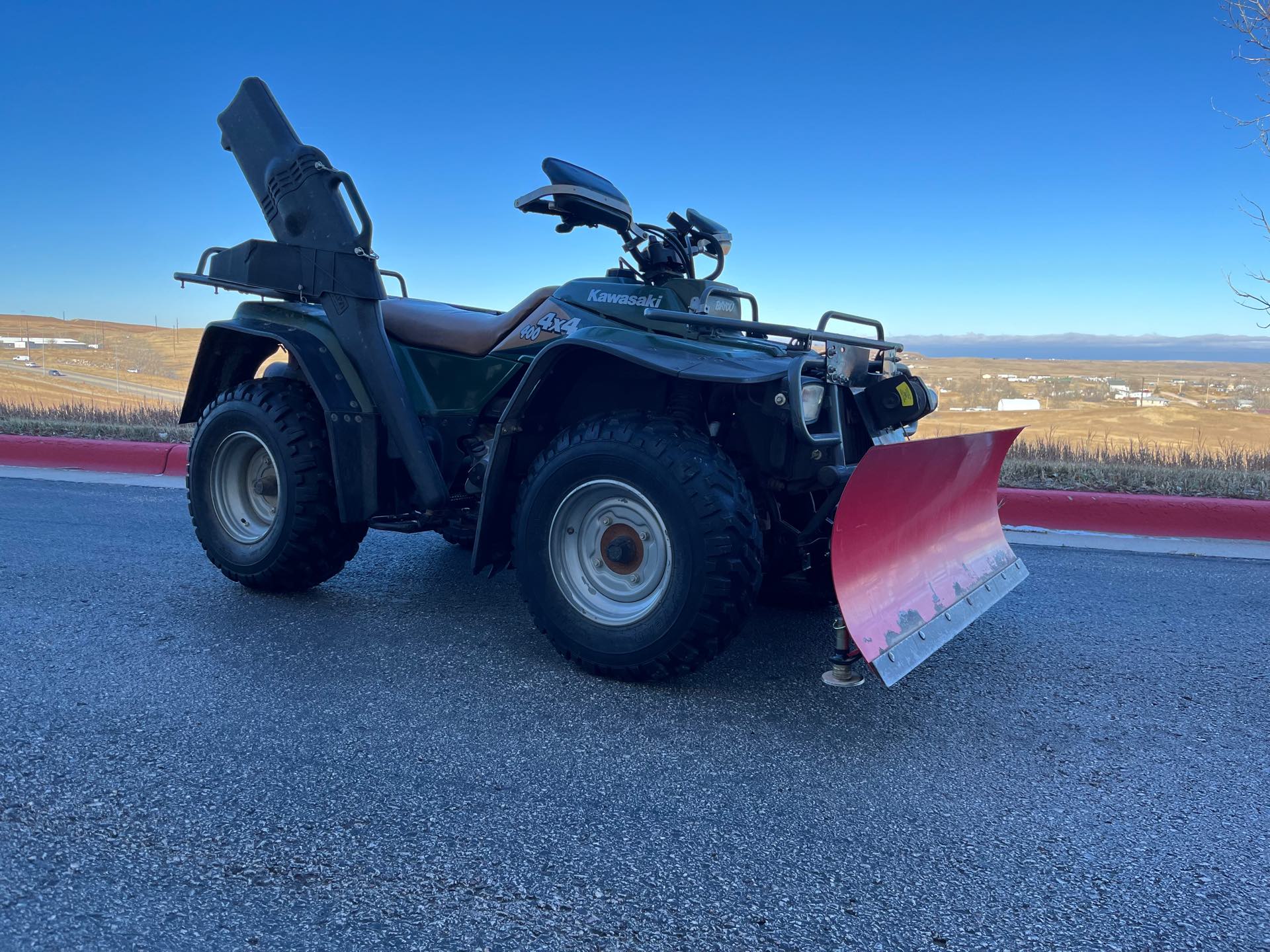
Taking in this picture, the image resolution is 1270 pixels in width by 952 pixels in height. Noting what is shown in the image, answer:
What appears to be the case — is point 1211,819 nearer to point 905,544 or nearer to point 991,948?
point 991,948

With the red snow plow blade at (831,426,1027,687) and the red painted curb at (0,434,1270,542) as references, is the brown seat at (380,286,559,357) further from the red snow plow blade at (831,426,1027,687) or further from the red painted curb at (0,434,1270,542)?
the red painted curb at (0,434,1270,542)

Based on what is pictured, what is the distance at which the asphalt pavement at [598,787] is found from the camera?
2131 millimetres

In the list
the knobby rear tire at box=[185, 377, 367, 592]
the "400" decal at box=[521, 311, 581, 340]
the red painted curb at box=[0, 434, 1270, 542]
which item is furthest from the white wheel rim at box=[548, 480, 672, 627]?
the red painted curb at box=[0, 434, 1270, 542]

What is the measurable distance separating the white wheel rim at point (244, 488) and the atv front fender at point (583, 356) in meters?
1.49

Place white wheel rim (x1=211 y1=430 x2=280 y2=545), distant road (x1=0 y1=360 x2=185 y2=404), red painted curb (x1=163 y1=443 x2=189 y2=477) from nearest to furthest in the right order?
1. white wheel rim (x1=211 y1=430 x2=280 y2=545)
2. red painted curb (x1=163 y1=443 x2=189 y2=477)
3. distant road (x1=0 y1=360 x2=185 y2=404)

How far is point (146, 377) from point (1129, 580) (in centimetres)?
2787

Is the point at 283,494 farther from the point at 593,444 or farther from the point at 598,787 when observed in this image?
the point at 598,787

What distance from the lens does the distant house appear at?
16141mm

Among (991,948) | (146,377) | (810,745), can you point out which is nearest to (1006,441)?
(810,745)

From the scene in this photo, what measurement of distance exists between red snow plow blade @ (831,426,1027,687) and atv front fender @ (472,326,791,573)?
22.1 inches

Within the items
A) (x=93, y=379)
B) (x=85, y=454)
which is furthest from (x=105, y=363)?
(x=85, y=454)

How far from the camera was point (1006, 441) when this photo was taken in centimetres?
459

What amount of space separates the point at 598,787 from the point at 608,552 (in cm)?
110

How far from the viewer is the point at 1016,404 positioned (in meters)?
16.5
